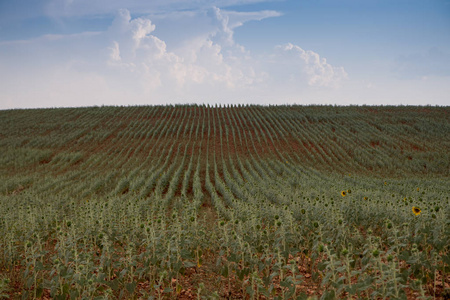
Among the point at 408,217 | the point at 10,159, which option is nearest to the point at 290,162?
the point at 408,217

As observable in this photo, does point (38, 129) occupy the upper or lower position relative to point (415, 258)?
upper

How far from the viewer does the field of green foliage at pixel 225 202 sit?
151 inches

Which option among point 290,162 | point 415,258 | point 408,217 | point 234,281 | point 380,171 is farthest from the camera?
point 290,162

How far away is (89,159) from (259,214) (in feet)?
72.7

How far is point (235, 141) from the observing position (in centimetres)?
3166

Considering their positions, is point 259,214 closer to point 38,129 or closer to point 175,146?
point 175,146

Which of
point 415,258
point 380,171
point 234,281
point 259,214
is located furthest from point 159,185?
point 380,171

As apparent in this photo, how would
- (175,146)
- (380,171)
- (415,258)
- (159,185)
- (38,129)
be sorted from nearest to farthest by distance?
1. (415,258)
2. (159,185)
3. (380,171)
4. (175,146)
5. (38,129)

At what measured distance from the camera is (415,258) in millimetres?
3434

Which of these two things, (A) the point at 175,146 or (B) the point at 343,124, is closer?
(A) the point at 175,146

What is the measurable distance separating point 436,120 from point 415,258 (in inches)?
1732

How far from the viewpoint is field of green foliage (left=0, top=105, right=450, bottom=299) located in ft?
12.6

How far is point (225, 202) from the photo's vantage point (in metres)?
13.9

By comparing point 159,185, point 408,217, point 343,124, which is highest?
point 343,124
